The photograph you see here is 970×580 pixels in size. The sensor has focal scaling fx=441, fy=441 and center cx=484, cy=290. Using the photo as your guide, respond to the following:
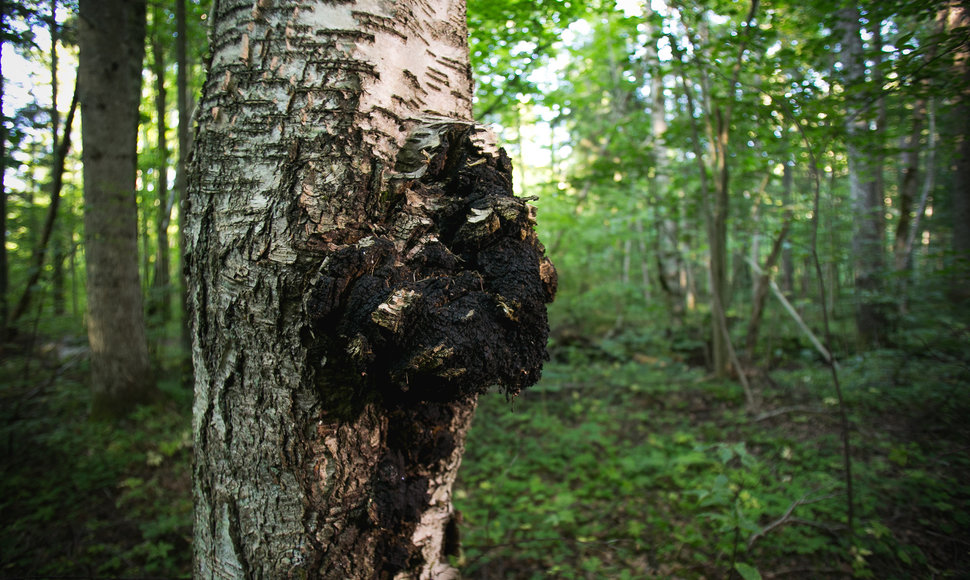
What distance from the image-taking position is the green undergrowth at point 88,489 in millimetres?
2729

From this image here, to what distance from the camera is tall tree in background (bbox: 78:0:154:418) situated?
4.79 meters

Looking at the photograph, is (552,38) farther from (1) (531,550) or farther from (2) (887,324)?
(2) (887,324)

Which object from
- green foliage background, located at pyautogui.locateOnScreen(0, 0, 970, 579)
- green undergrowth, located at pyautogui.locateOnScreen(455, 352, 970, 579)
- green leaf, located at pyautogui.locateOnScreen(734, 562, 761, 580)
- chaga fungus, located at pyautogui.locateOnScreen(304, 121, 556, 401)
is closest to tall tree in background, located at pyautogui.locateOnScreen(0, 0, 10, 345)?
green foliage background, located at pyautogui.locateOnScreen(0, 0, 970, 579)

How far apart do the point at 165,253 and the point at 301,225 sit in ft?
26.0

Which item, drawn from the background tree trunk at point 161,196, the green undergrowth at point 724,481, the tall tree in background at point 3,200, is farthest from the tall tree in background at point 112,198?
the green undergrowth at point 724,481

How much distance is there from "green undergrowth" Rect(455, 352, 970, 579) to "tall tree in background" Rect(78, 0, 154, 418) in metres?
4.13

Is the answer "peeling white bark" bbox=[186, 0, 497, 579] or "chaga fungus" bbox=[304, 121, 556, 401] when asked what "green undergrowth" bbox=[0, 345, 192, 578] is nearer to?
"peeling white bark" bbox=[186, 0, 497, 579]

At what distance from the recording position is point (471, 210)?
3.43 feet

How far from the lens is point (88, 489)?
3.62 m

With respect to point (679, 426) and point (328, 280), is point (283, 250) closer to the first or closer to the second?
point (328, 280)

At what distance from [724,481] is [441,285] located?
2.02 meters

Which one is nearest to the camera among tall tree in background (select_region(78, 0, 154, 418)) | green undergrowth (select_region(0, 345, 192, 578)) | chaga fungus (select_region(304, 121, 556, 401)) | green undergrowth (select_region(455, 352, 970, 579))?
chaga fungus (select_region(304, 121, 556, 401))

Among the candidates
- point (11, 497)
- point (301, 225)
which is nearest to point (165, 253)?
point (11, 497)

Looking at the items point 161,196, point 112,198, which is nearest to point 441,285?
point 112,198
